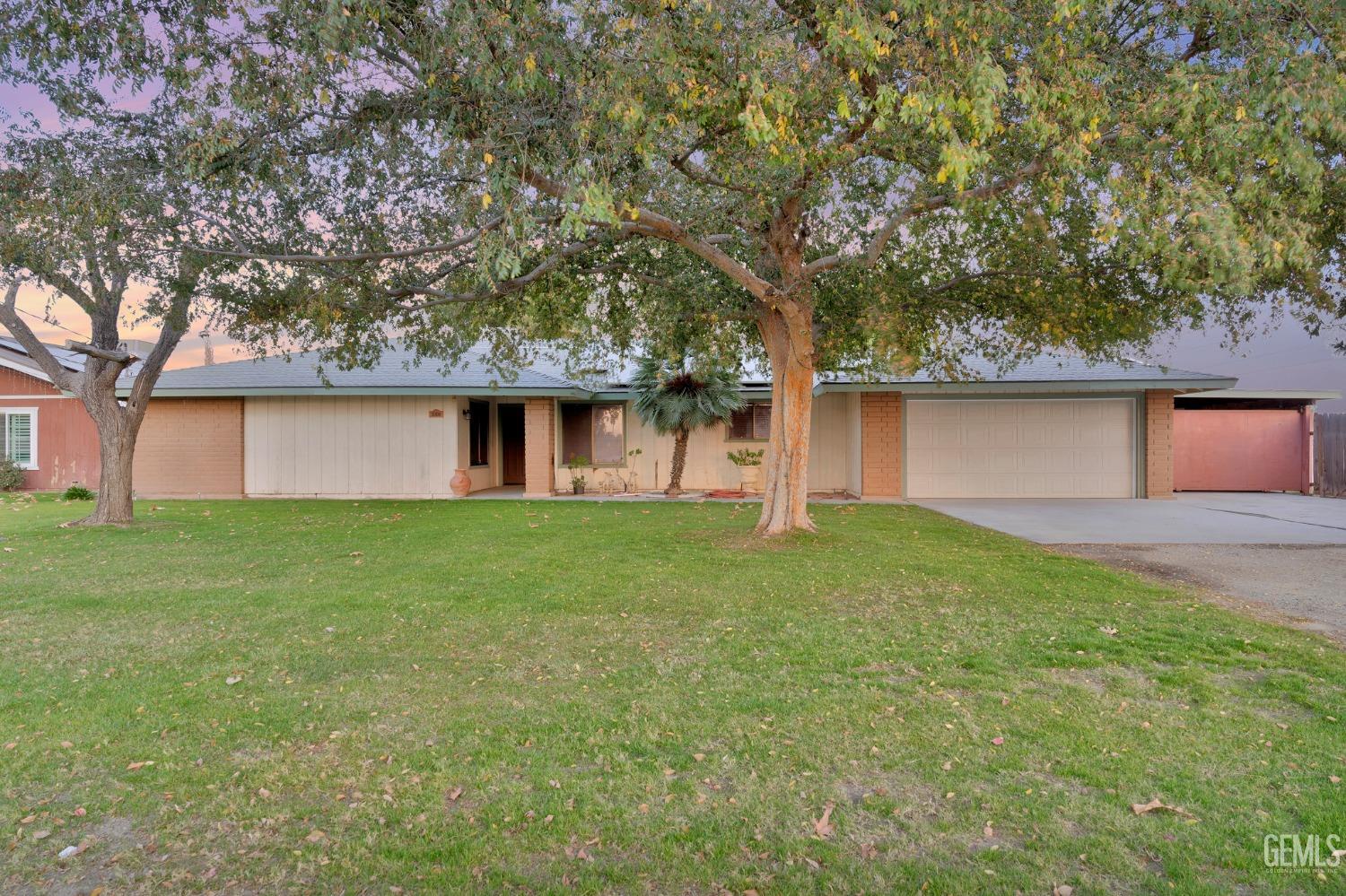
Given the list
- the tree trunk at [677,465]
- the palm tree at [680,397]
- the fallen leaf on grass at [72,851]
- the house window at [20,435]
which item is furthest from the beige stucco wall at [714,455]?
the fallen leaf on grass at [72,851]

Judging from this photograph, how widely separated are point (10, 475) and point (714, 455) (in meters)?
16.9

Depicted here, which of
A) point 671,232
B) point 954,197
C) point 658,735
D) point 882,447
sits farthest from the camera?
point 882,447

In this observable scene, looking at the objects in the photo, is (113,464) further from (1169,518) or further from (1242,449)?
(1242,449)

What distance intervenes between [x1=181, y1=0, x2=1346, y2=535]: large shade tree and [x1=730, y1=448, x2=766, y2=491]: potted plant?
7017 mm

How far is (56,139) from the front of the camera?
8320 mm

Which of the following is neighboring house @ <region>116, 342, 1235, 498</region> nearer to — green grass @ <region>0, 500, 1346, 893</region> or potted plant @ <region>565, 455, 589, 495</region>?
potted plant @ <region>565, 455, 589, 495</region>

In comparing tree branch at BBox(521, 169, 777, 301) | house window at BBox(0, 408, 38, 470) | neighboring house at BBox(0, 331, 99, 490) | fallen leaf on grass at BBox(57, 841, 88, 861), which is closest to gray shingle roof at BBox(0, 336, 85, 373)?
neighboring house at BBox(0, 331, 99, 490)

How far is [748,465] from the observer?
58.4 ft

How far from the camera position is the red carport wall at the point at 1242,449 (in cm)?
1830

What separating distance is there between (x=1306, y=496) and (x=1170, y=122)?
50.7 ft

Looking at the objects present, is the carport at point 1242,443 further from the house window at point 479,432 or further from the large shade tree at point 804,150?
the house window at point 479,432

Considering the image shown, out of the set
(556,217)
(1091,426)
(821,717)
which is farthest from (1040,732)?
(1091,426)

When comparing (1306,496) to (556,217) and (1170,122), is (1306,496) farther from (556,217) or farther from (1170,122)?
(556,217)

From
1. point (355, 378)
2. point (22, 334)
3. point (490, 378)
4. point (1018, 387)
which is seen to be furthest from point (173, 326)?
point (1018, 387)
